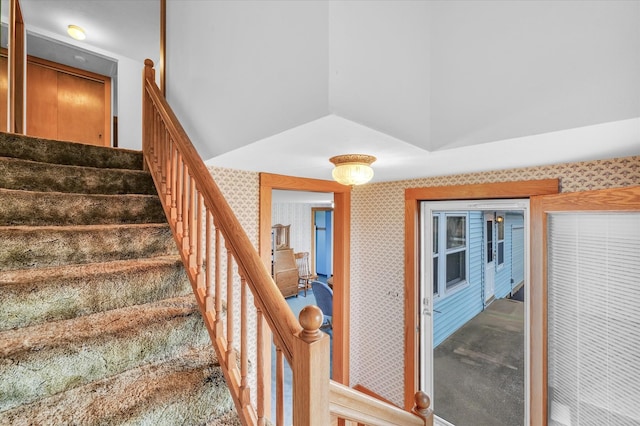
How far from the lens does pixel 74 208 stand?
5.33 ft

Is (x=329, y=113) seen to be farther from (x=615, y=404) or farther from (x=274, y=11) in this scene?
(x=615, y=404)

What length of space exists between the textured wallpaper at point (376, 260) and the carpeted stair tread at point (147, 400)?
1.15 metres

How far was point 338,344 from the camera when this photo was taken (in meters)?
2.90

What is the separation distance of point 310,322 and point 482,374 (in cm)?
330

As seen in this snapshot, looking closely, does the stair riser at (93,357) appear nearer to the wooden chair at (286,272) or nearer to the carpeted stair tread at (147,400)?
the carpeted stair tread at (147,400)

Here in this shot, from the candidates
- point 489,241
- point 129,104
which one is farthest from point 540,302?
point 129,104

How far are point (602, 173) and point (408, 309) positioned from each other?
1.64m

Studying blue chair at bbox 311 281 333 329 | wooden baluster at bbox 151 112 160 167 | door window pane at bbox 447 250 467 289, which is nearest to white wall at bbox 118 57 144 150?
wooden baluster at bbox 151 112 160 167

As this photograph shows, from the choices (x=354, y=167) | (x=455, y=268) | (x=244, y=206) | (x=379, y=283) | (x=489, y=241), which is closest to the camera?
(x=354, y=167)

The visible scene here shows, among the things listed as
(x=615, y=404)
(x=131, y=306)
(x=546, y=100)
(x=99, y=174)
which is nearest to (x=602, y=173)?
(x=546, y=100)

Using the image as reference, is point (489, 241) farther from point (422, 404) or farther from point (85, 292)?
point (85, 292)

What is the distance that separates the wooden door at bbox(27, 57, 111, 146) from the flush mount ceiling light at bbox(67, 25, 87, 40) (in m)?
0.82

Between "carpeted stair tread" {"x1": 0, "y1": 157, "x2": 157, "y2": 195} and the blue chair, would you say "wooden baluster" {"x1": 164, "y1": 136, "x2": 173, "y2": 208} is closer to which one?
"carpeted stair tread" {"x1": 0, "y1": 157, "x2": 157, "y2": 195}

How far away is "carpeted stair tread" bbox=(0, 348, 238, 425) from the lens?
3.04 feet
